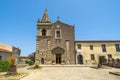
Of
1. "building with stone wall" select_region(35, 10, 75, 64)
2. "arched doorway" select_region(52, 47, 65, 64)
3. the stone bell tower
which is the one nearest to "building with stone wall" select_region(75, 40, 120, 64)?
"building with stone wall" select_region(35, 10, 75, 64)

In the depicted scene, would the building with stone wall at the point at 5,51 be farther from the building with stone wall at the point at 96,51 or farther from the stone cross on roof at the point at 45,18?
the building with stone wall at the point at 96,51

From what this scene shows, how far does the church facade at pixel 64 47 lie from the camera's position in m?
31.1

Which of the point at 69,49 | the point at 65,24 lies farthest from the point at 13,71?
the point at 65,24

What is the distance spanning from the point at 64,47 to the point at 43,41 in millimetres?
5499

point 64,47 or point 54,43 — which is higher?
point 54,43

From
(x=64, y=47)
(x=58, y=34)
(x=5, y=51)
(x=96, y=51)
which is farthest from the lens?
(x=96, y=51)

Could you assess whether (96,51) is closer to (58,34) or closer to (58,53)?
(58,53)

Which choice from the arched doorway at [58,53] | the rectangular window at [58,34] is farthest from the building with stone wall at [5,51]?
the rectangular window at [58,34]

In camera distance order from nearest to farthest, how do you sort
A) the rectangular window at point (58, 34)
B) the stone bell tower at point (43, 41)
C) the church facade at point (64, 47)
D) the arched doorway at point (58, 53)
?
the stone bell tower at point (43, 41), the church facade at point (64, 47), the arched doorway at point (58, 53), the rectangular window at point (58, 34)

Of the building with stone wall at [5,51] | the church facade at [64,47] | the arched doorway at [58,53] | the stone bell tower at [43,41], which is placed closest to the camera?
the building with stone wall at [5,51]

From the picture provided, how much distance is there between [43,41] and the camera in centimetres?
3170

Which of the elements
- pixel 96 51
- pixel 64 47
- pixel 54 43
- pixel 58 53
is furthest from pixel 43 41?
pixel 96 51

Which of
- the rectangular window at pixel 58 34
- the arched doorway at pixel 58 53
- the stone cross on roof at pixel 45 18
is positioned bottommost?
the arched doorway at pixel 58 53

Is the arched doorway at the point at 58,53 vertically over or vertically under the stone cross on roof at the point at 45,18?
under
